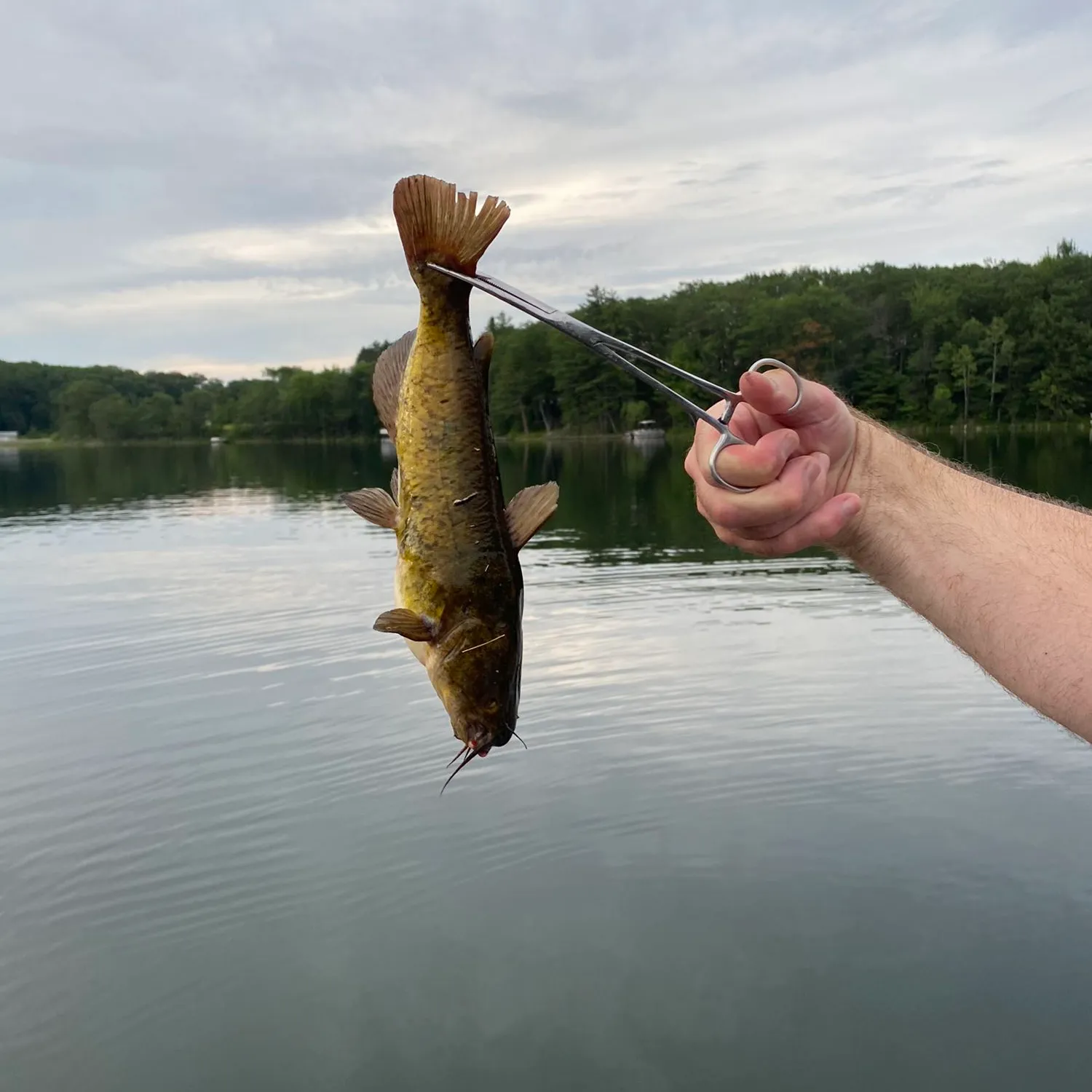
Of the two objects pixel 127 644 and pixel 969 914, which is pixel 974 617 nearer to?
pixel 969 914

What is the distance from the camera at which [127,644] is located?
53.9 feet

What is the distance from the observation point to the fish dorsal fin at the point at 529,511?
2252mm

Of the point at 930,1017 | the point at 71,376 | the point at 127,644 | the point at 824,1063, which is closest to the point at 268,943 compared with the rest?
the point at 824,1063

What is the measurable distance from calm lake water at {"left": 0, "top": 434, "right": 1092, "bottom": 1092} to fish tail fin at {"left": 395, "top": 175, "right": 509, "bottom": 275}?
5641 mm

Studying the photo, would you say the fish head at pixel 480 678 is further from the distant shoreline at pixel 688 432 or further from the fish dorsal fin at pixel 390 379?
the distant shoreline at pixel 688 432

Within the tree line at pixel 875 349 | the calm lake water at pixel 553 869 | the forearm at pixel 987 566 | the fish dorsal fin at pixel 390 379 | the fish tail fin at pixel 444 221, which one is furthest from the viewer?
the tree line at pixel 875 349

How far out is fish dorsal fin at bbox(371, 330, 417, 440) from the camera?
240cm

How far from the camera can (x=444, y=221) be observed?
2062 millimetres

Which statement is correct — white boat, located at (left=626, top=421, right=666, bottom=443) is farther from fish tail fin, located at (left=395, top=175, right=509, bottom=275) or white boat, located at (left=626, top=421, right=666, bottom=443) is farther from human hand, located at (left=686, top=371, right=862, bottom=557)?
fish tail fin, located at (left=395, top=175, right=509, bottom=275)

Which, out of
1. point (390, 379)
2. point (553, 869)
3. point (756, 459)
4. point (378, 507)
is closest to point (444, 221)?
point (390, 379)

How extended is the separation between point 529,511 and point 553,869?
681 cm

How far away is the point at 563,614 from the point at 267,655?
5.40 meters

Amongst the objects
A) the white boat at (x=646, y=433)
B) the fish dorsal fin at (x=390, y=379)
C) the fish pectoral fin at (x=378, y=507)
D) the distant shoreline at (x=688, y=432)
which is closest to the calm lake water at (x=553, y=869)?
the fish pectoral fin at (x=378, y=507)

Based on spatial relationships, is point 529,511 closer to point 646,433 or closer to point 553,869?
point 553,869
